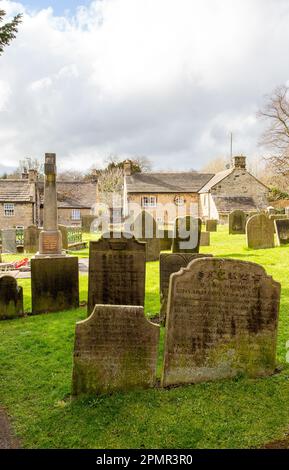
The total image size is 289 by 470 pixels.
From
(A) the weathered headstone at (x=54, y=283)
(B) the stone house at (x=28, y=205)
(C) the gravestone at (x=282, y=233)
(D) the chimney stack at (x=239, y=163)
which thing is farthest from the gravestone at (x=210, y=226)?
(A) the weathered headstone at (x=54, y=283)

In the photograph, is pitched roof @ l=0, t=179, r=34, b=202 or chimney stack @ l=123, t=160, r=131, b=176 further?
chimney stack @ l=123, t=160, r=131, b=176

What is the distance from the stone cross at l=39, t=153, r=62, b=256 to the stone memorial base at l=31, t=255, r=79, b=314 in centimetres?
559

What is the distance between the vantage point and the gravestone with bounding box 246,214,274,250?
1747 centimetres

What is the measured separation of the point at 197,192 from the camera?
4938cm

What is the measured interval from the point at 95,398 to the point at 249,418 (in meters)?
1.85

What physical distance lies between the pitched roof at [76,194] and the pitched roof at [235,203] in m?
15.1

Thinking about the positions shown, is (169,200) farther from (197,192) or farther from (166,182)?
(197,192)

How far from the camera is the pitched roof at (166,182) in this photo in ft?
160

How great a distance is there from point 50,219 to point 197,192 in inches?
1425

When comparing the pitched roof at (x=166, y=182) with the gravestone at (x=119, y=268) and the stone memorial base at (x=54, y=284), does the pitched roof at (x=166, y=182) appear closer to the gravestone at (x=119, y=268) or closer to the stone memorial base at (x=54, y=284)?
the stone memorial base at (x=54, y=284)

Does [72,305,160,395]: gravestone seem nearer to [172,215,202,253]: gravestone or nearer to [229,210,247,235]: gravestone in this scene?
[172,215,202,253]: gravestone

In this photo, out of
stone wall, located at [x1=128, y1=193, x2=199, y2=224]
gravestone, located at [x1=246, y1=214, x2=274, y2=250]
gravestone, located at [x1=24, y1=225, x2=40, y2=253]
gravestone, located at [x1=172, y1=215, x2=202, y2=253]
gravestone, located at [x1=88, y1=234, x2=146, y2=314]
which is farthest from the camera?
stone wall, located at [x1=128, y1=193, x2=199, y2=224]

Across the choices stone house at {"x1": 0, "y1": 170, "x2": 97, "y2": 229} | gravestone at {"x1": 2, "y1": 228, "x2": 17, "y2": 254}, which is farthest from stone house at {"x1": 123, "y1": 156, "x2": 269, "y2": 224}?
gravestone at {"x1": 2, "y1": 228, "x2": 17, "y2": 254}

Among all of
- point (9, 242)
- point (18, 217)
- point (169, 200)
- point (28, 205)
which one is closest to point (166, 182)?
point (169, 200)
